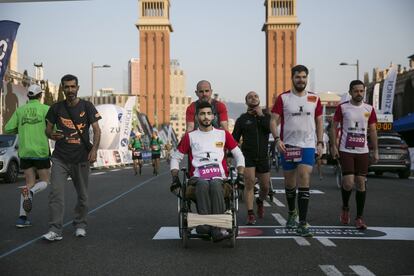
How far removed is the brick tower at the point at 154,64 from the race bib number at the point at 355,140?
130 m

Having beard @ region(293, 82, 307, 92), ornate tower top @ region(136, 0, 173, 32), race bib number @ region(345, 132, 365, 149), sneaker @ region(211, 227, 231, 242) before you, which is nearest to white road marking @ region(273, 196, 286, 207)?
race bib number @ region(345, 132, 365, 149)

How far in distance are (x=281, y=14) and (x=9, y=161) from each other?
434 ft

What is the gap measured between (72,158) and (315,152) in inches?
122

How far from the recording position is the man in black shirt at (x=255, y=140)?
8.02 meters

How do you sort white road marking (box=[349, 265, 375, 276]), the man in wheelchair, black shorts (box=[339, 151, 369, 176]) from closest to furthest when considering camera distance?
white road marking (box=[349, 265, 375, 276]) < the man in wheelchair < black shorts (box=[339, 151, 369, 176])

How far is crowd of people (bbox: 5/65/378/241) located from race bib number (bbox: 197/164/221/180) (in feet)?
0.04

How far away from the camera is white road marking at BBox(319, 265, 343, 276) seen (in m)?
4.71

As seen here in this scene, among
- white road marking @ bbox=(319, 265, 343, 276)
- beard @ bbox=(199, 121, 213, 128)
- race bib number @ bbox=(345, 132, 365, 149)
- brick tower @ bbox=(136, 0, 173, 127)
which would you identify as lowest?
white road marking @ bbox=(319, 265, 343, 276)

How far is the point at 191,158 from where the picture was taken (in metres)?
6.46

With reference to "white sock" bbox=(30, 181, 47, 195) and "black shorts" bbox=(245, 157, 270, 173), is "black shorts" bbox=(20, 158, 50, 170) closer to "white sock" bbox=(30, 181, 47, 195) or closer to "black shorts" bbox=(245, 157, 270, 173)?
"white sock" bbox=(30, 181, 47, 195)

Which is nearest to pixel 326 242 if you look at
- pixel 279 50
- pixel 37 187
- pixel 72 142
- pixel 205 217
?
pixel 205 217

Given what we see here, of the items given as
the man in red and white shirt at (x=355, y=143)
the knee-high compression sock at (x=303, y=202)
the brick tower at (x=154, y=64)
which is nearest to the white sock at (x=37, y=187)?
the knee-high compression sock at (x=303, y=202)

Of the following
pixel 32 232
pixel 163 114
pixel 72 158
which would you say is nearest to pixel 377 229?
pixel 72 158

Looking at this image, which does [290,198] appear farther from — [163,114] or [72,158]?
[163,114]
